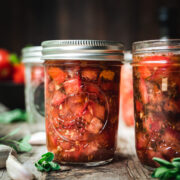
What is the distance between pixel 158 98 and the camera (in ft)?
2.28

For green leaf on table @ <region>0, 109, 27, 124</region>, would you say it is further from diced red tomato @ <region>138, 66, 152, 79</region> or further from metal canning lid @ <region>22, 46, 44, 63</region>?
diced red tomato @ <region>138, 66, 152, 79</region>

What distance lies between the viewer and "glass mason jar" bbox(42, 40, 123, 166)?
74 centimetres

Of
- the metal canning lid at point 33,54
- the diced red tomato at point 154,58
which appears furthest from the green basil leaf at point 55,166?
the metal canning lid at point 33,54

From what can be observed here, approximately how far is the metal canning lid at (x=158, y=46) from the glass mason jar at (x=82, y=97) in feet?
0.24

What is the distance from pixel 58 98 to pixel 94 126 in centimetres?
12

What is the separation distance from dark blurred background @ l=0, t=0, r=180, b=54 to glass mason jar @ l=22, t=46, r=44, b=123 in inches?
43.8

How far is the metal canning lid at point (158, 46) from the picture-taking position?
2.23ft

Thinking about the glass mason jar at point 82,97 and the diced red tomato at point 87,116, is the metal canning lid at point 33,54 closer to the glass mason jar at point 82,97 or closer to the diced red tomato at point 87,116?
the glass mason jar at point 82,97

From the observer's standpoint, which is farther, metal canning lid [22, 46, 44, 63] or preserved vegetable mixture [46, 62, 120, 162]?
metal canning lid [22, 46, 44, 63]

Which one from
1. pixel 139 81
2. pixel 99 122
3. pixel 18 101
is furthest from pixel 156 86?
pixel 18 101

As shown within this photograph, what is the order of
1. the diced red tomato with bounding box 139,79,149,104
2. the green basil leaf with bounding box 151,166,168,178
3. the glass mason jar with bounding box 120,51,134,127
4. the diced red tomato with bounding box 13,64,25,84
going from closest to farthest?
Answer: the green basil leaf with bounding box 151,166,168,178 → the diced red tomato with bounding box 139,79,149,104 → the glass mason jar with bounding box 120,51,134,127 → the diced red tomato with bounding box 13,64,25,84

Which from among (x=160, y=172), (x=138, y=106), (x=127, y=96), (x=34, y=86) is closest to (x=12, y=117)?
(x=34, y=86)

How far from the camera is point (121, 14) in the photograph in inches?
88.0

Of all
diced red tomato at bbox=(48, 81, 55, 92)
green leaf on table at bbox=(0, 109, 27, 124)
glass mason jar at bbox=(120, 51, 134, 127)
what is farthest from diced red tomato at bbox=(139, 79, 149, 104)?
green leaf on table at bbox=(0, 109, 27, 124)
